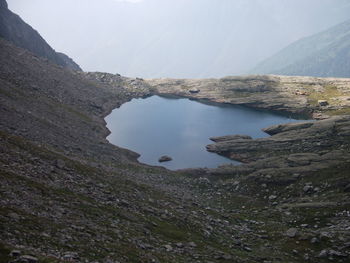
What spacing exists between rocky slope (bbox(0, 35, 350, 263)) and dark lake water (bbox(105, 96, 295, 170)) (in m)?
7.34

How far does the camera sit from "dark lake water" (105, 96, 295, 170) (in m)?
89.6

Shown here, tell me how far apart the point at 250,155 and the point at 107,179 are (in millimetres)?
47513

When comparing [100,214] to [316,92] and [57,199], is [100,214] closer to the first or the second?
[57,199]

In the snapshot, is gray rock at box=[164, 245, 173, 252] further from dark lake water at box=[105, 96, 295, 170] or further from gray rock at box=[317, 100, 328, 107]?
gray rock at box=[317, 100, 328, 107]

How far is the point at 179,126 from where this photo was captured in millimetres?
119438

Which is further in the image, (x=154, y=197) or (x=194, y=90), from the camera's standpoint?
(x=194, y=90)

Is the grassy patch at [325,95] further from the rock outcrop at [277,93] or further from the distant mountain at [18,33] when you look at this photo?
the distant mountain at [18,33]

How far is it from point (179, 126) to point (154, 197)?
243 ft

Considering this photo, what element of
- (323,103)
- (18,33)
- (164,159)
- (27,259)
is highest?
(18,33)

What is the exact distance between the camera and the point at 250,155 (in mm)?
84562

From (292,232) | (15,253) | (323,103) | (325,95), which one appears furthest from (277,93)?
(15,253)

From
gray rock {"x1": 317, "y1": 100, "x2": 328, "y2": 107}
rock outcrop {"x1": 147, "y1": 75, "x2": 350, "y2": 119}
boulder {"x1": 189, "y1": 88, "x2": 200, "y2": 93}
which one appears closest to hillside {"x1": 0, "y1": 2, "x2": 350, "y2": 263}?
rock outcrop {"x1": 147, "y1": 75, "x2": 350, "y2": 119}

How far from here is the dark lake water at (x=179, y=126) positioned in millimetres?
89625

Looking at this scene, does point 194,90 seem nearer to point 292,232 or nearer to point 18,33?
point 18,33
